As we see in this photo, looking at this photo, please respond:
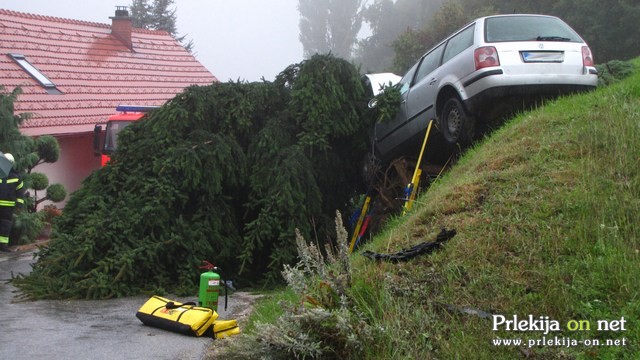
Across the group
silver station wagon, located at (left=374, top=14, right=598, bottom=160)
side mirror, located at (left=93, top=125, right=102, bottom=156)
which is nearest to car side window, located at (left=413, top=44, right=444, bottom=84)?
silver station wagon, located at (left=374, top=14, right=598, bottom=160)

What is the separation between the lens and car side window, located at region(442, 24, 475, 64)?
32.7ft

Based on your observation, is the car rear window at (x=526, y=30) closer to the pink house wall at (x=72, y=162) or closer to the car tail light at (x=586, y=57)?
the car tail light at (x=586, y=57)

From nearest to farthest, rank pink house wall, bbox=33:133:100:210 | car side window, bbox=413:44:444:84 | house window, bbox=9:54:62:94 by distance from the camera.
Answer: car side window, bbox=413:44:444:84, pink house wall, bbox=33:133:100:210, house window, bbox=9:54:62:94

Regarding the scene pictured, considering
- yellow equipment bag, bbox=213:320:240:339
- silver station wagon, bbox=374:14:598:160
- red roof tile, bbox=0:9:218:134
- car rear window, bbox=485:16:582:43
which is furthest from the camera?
red roof tile, bbox=0:9:218:134

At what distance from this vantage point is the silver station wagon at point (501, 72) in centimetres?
923

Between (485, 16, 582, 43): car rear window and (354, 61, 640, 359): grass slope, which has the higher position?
(485, 16, 582, 43): car rear window

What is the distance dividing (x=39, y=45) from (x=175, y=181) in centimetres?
1812

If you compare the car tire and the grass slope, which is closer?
the grass slope

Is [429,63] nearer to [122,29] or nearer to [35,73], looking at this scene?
[35,73]

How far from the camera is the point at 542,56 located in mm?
9289

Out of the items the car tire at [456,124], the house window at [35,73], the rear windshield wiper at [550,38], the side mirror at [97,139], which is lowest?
the car tire at [456,124]

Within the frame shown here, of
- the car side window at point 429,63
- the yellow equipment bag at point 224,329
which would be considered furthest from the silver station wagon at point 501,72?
the yellow equipment bag at point 224,329

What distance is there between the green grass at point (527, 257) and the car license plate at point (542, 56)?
235 cm

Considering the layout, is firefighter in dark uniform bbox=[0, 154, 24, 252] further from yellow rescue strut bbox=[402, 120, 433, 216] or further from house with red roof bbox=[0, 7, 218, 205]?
house with red roof bbox=[0, 7, 218, 205]
